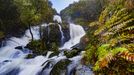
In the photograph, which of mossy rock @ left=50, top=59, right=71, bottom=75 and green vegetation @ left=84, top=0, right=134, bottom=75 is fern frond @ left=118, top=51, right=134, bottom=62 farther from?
mossy rock @ left=50, top=59, right=71, bottom=75

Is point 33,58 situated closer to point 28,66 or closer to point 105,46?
point 28,66

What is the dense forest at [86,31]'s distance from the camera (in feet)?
16.0

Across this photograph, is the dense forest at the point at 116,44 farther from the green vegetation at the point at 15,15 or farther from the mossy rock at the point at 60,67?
the green vegetation at the point at 15,15

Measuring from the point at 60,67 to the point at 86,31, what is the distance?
14.5m

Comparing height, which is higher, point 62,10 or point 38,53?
point 62,10

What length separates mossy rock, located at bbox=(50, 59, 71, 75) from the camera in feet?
41.5

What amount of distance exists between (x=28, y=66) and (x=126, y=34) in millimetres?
12255

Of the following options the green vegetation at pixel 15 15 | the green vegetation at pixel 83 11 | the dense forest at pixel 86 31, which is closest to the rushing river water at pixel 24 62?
the dense forest at pixel 86 31

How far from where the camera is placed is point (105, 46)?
18.2ft

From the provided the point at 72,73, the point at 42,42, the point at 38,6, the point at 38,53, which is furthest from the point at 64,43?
the point at 72,73

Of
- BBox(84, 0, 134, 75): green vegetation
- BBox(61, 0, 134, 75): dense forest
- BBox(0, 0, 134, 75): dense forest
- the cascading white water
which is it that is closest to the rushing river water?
the cascading white water

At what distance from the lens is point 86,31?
27125 mm

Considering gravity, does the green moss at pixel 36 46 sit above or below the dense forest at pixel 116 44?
above

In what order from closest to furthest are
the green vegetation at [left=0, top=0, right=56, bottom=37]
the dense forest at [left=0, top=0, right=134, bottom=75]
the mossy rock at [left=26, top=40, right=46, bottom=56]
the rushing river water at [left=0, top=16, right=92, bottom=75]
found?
the dense forest at [left=0, top=0, right=134, bottom=75], the rushing river water at [left=0, top=16, right=92, bottom=75], the mossy rock at [left=26, top=40, right=46, bottom=56], the green vegetation at [left=0, top=0, right=56, bottom=37]
